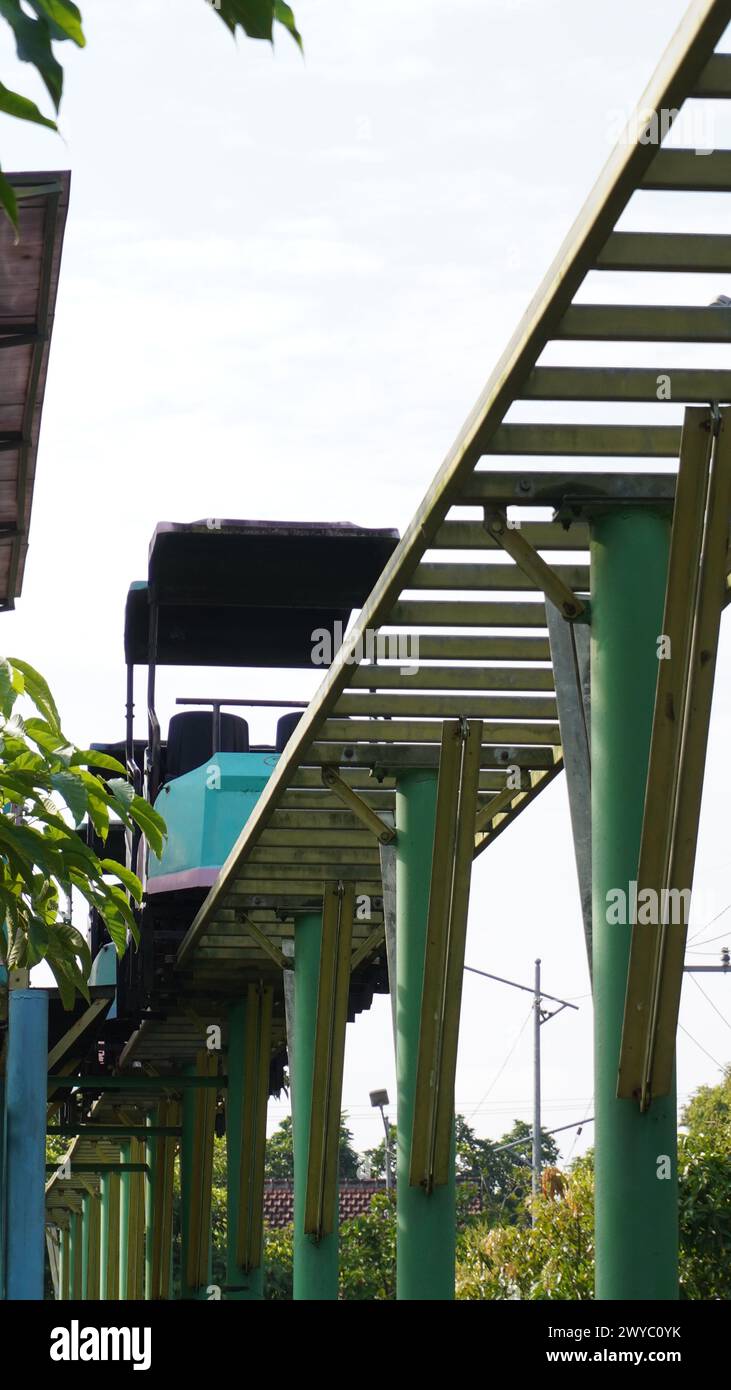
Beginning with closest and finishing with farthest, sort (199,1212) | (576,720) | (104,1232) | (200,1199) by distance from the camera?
1. (576,720)
2. (199,1212)
3. (200,1199)
4. (104,1232)

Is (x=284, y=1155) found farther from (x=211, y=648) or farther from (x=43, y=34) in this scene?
(x=43, y=34)

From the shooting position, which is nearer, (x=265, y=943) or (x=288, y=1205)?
(x=265, y=943)

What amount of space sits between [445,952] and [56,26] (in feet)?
29.7

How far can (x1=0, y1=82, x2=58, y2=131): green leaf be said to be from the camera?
3547 mm

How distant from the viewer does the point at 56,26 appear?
11.0 feet

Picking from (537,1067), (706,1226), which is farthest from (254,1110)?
(537,1067)

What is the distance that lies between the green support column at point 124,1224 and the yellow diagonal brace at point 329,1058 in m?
19.2

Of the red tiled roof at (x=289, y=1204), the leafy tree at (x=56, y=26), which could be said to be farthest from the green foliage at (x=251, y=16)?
the red tiled roof at (x=289, y=1204)

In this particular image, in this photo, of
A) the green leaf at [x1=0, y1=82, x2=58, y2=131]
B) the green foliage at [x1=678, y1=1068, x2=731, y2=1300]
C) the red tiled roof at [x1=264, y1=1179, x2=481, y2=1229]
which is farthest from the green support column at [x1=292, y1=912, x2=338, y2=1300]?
the red tiled roof at [x1=264, y1=1179, x2=481, y2=1229]

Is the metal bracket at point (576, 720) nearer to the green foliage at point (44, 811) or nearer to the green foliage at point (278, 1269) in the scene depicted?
the green foliage at point (44, 811)

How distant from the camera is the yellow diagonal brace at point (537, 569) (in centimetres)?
855

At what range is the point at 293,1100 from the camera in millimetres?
16891
